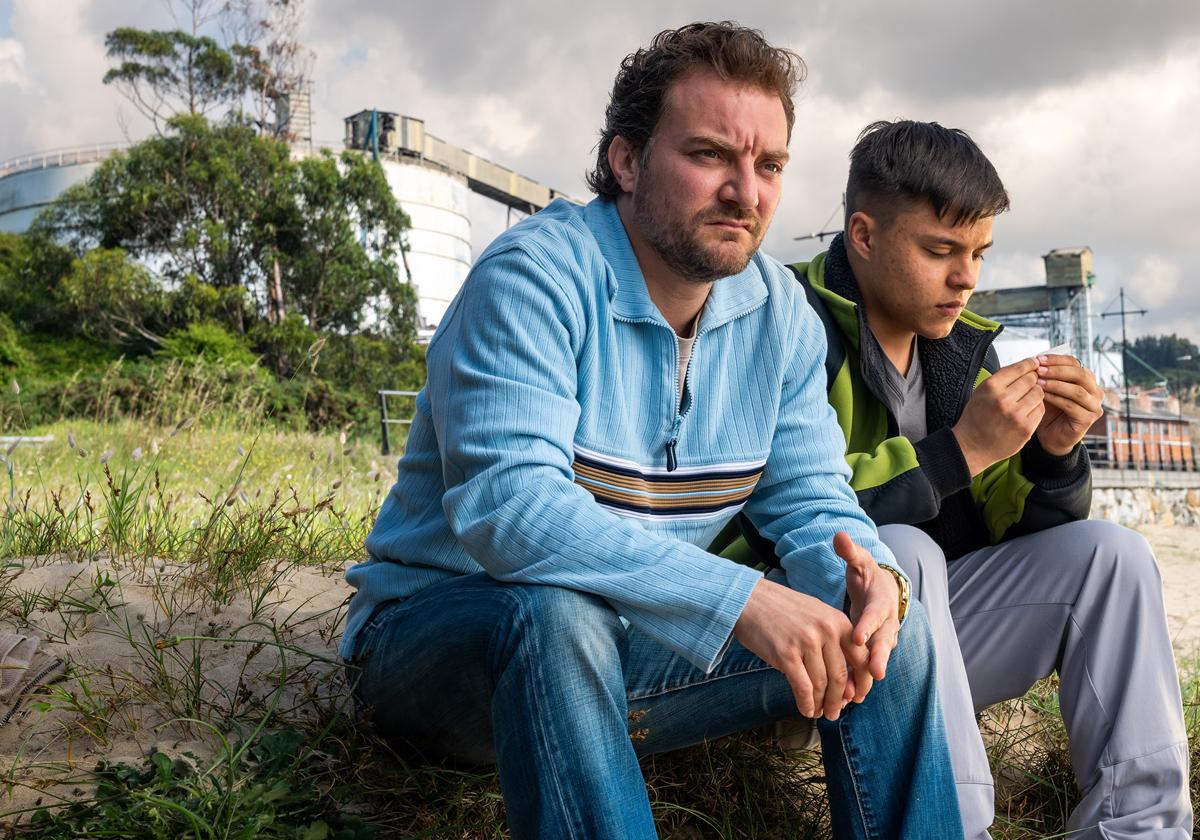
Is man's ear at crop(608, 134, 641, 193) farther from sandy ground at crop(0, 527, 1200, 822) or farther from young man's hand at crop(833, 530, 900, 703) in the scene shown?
sandy ground at crop(0, 527, 1200, 822)

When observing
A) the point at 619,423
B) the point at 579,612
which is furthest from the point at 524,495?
the point at 619,423

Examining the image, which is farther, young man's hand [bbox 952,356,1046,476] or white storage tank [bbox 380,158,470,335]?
white storage tank [bbox 380,158,470,335]

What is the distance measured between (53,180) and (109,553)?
34354mm

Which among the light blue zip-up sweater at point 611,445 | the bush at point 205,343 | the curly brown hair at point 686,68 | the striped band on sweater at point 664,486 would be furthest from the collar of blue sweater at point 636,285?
the bush at point 205,343

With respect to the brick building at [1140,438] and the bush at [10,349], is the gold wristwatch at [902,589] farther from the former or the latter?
the brick building at [1140,438]

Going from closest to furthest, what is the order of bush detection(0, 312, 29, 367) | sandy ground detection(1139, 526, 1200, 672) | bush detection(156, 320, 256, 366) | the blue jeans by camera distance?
the blue jeans
sandy ground detection(1139, 526, 1200, 672)
bush detection(156, 320, 256, 366)
bush detection(0, 312, 29, 367)

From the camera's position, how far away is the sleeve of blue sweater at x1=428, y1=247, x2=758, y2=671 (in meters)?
1.57

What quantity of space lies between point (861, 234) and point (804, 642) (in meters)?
1.36

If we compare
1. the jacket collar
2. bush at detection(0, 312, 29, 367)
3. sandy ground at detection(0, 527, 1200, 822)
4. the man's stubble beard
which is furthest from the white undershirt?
bush at detection(0, 312, 29, 367)

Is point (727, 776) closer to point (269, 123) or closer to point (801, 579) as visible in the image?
point (801, 579)

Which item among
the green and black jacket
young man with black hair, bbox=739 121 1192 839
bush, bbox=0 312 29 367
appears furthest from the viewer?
bush, bbox=0 312 29 367

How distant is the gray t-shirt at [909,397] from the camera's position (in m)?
2.48

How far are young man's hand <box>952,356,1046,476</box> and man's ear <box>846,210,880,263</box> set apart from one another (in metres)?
0.47

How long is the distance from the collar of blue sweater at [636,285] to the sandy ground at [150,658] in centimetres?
94
